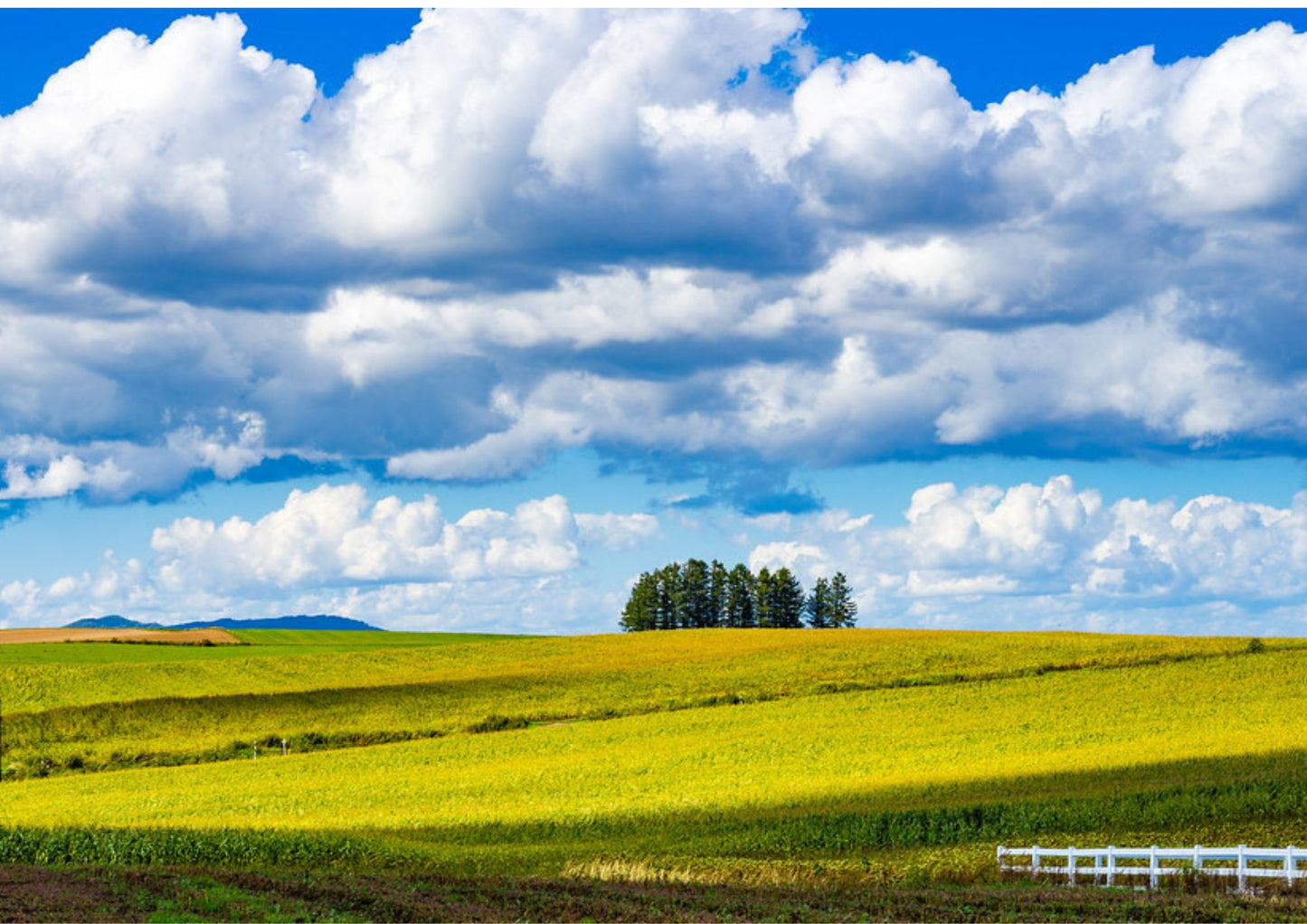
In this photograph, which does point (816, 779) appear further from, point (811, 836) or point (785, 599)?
point (785, 599)

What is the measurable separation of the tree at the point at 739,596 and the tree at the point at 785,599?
10.2 ft

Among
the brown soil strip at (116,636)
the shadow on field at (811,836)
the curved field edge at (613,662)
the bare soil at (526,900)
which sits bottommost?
the shadow on field at (811,836)

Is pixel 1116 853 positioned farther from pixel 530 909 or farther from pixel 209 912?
pixel 209 912

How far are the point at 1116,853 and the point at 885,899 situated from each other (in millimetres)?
6013

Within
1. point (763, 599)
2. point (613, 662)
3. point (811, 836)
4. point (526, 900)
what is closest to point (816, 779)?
point (811, 836)

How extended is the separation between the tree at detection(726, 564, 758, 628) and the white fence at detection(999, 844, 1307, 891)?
128m

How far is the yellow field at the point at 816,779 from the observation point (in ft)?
112

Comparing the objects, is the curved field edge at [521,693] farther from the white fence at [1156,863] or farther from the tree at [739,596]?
the tree at [739,596]

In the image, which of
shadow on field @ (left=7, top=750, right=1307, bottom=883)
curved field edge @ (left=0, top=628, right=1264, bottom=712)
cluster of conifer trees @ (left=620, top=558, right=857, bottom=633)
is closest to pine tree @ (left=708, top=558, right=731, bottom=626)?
cluster of conifer trees @ (left=620, top=558, right=857, bottom=633)

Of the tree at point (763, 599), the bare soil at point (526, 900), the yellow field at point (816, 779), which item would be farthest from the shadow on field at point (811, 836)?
the tree at point (763, 599)

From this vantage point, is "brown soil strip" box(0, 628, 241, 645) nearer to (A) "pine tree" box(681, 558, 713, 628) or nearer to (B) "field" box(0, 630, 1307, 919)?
(B) "field" box(0, 630, 1307, 919)

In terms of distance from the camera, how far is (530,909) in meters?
21.8

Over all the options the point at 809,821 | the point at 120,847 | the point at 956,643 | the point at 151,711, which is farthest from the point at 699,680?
the point at 120,847

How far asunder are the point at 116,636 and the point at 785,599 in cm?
7102
